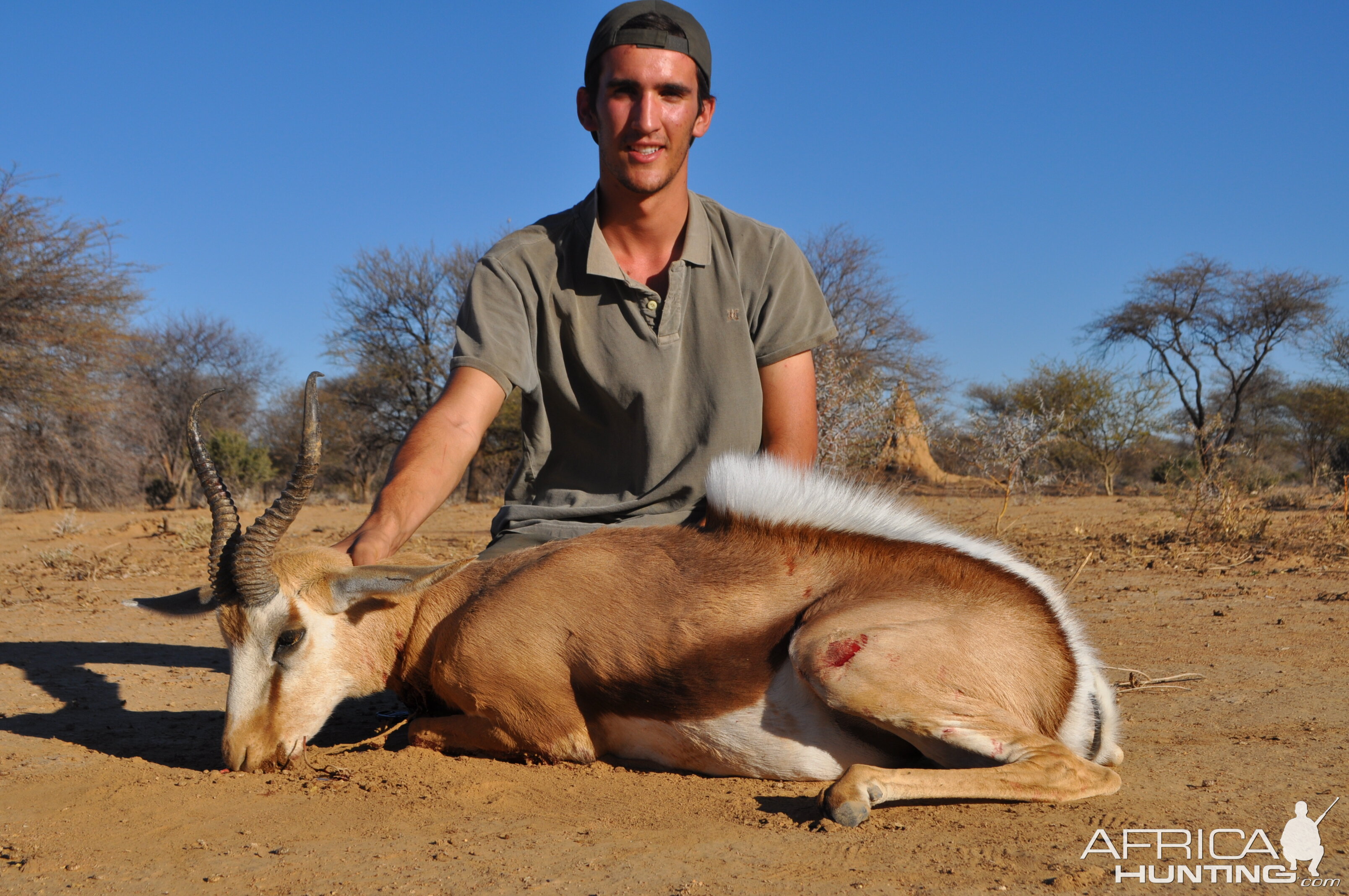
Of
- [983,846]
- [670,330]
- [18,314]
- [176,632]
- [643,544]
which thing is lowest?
[176,632]

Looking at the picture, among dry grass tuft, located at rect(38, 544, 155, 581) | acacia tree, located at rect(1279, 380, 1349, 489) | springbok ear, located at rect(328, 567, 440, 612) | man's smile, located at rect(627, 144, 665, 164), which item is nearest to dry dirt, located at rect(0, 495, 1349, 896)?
springbok ear, located at rect(328, 567, 440, 612)

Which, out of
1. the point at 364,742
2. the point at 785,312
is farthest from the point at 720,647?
the point at 785,312

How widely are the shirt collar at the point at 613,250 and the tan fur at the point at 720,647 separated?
1.23 m

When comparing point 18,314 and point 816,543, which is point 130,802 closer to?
point 816,543

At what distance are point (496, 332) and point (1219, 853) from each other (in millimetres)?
3134

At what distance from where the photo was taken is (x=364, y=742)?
12.9 feet

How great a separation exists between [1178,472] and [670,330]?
54.5ft

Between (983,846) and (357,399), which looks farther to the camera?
(357,399)

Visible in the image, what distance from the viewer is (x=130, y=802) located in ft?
10.5

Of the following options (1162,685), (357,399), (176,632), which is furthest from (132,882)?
(357,399)

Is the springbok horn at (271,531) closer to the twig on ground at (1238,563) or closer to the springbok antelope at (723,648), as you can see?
the springbok antelope at (723,648)

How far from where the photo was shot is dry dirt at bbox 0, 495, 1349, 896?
2518 millimetres

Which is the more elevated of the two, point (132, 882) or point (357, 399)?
point (357, 399)

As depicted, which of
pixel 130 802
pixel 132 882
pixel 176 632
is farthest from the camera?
pixel 176 632
